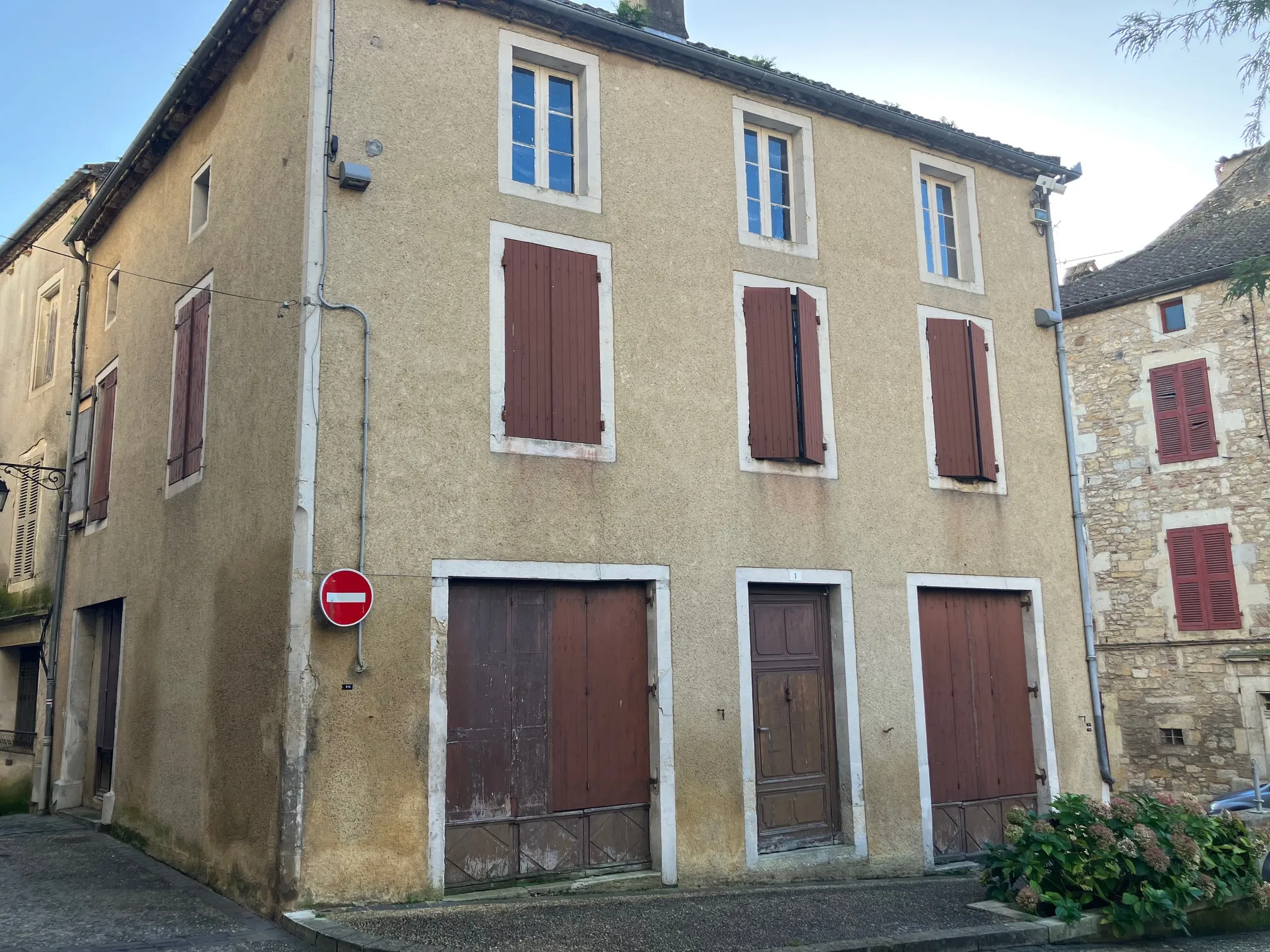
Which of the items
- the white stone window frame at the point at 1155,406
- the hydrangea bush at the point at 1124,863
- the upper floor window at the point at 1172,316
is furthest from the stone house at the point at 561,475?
the upper floor window at the point at 1172,316

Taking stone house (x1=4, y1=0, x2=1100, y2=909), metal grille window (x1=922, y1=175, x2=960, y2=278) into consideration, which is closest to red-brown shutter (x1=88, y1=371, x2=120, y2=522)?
stone house (x1=4, y1=0, x2=1100, y2=909)

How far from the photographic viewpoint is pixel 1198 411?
17109 mm

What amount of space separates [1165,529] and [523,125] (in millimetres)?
12886

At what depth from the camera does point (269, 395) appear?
810 centimetres

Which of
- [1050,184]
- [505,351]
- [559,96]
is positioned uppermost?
[1050,184]

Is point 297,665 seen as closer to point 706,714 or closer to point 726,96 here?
point 706,714

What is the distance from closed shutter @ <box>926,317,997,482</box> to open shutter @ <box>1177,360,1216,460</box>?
7698 mm

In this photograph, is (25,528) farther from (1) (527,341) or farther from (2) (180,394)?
(1) (527,341)

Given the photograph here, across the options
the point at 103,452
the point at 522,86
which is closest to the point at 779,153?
the point at 522,86

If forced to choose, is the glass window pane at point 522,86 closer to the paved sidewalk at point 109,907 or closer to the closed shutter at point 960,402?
the closed shutter at point 960,402

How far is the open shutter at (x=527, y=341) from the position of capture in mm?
8375

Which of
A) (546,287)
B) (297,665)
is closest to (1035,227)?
(546,287)

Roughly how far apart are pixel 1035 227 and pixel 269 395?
8324 mm

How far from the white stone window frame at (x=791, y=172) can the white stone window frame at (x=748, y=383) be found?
0.34 meters
